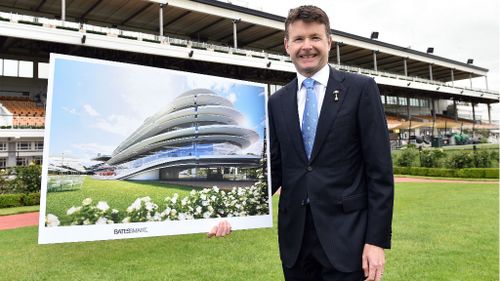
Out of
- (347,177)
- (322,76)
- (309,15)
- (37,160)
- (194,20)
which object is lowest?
(347,177)

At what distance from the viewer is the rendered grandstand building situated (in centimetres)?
268

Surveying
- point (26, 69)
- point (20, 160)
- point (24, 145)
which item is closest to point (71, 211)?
point (24, 145)

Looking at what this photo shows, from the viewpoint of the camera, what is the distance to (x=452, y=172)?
22.9 m

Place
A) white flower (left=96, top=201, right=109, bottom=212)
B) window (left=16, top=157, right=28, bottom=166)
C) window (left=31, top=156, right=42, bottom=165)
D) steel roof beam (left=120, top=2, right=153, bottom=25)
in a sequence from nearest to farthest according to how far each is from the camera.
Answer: white flower (left=96, top=201, right=109, bottom=212) → window (left=31, top=156, right=42, bottom=165) → window (left=16, top=157, right=28, bottom=166) → steel roof beam (left=120, top=2, right=153, bottom=25)

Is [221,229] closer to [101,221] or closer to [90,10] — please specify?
[101,221]

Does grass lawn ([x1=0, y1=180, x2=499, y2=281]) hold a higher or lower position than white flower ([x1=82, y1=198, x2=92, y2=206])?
lower

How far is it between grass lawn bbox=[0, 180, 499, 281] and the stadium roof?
73.6ft

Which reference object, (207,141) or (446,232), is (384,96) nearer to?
(446,232)

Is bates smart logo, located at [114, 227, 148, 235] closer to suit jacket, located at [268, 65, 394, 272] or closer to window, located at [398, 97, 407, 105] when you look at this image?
suit jacket, located at [268, 65, 394, 272]

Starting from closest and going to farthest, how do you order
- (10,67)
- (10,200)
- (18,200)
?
(10,200), (18,200), (10,67)

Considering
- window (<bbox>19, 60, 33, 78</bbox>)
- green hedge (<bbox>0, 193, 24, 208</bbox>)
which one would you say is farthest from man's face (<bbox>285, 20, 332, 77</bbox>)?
window (<bbox>19, 60, 33, 78</bbox>)

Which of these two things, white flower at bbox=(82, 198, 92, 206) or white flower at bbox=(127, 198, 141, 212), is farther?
white flower at bbox=(127, 198, 141, 212)

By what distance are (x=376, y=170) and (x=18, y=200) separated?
16492 mm

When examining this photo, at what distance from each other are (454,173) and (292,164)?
2357cm
